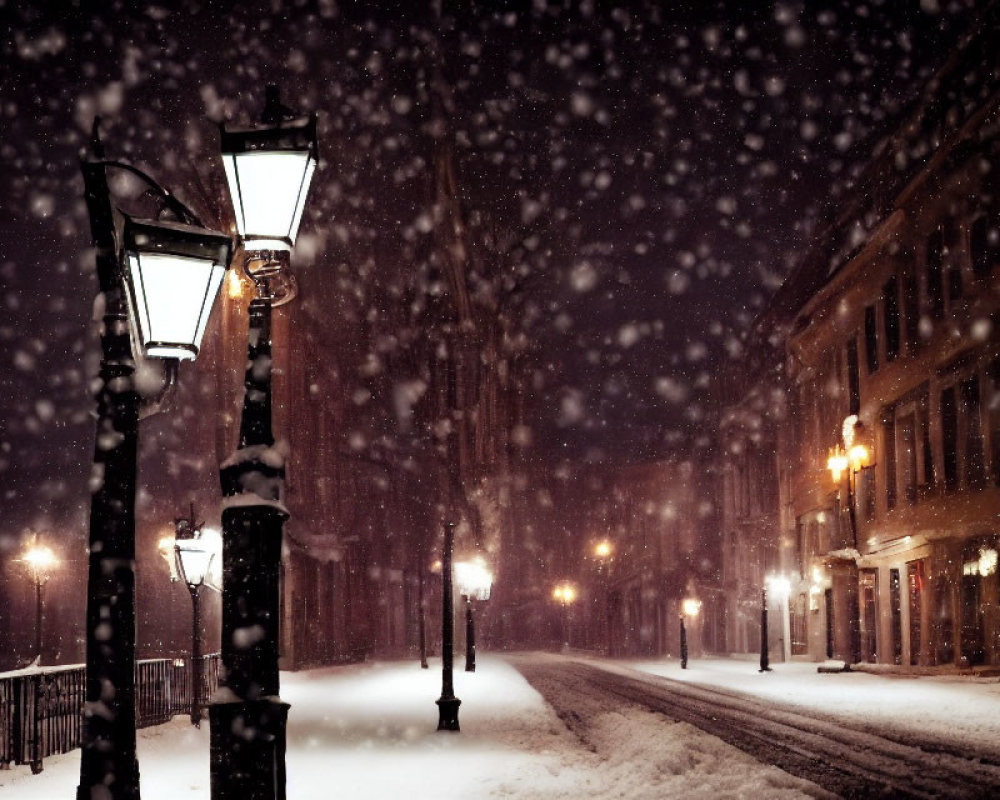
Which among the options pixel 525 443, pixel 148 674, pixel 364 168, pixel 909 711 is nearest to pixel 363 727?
pixel 148 674

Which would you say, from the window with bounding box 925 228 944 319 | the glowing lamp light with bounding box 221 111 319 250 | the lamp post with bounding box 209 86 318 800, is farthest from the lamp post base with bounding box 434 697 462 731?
the window with bounding box 925 228 944 319

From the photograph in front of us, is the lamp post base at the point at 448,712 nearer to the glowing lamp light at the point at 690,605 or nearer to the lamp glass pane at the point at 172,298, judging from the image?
the lamp glass pane at the point at 172,298

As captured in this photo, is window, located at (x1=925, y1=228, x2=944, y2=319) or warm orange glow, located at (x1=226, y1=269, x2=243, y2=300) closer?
window, located at (x1=925, y1=228, x2=944, y2=319)

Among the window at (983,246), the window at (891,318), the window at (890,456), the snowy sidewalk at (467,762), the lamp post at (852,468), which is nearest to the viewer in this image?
the snowy sidewalk at (467,762)

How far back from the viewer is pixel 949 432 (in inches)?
1121

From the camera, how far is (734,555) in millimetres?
57281

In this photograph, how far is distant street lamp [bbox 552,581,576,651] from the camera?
254ft

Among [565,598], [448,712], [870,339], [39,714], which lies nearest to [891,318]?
[870,339]

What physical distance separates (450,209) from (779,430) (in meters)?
16.8

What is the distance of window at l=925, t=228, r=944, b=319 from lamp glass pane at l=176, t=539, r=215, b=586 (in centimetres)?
2003

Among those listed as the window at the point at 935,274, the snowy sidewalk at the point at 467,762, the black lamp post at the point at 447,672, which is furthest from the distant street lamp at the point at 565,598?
the black lamp post at the point at 447,672

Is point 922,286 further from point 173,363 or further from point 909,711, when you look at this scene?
point 173,363

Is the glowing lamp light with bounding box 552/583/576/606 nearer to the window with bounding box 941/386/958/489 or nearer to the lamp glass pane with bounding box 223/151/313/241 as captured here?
the window with bounding box 941/386/958/489

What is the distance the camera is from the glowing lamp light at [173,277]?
4770 millimetres
